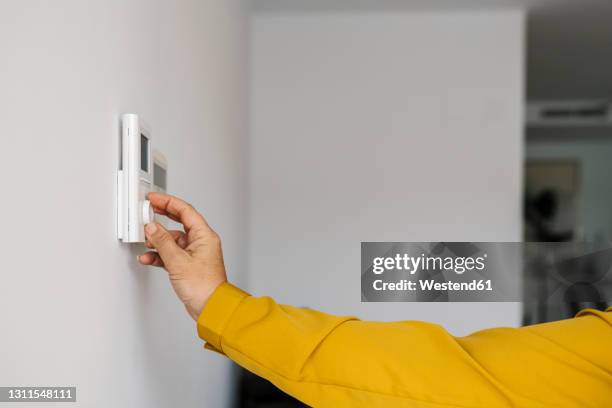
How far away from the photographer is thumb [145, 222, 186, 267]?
0.68m

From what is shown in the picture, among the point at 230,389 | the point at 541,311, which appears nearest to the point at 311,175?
the point at 230,389

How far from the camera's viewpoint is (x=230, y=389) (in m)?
2.19

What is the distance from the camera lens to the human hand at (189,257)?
2.25ft

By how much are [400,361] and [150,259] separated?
310 millimetres

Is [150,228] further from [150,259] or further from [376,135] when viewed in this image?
[376,135]

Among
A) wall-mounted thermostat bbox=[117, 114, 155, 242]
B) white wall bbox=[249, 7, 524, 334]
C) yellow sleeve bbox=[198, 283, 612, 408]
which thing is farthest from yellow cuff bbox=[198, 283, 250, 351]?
white wall bbox=[249, 7, 524, 334]

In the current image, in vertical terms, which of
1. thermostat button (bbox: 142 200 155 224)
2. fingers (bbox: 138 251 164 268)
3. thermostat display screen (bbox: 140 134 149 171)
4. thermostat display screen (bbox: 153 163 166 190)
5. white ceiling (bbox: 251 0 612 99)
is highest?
white ceiling (bbox: 251 0 612 99)

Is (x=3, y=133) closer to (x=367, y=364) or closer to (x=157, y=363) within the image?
(x=367, y=364)

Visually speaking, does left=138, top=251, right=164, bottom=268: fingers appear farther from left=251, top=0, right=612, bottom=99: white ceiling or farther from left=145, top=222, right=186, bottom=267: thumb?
left=251, top=0, right=612, bottom=99: white ceiling

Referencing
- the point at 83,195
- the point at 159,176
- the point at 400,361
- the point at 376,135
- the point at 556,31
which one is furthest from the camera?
the point at 556,31

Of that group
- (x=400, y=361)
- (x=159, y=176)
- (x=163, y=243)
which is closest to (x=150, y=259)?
(x=163, y=243)

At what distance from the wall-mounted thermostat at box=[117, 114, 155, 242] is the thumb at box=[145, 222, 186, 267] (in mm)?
12

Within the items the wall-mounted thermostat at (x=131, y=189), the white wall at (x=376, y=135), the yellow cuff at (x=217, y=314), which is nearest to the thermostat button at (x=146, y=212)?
the wall-mounted thermostat at (x=131, y=189)

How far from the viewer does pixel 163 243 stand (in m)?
0.68
